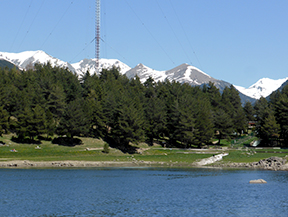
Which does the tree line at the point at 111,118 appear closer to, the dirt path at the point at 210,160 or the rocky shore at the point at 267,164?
the dirt path at the point at 210,160

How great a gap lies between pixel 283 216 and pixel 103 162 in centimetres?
6317

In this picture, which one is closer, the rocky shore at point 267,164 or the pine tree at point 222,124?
the rocky shore at point 267,164

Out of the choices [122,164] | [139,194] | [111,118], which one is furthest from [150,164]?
[139,194]

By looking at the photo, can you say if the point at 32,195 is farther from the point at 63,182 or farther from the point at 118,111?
the point at 118,111

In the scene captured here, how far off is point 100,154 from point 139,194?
5454cm

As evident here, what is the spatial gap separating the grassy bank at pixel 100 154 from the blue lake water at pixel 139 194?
18.4m

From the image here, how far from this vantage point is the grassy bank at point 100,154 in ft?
308

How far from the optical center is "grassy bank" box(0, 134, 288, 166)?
94.0 m

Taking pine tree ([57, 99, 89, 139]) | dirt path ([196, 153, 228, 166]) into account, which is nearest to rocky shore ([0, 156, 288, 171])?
dirt path ([196, 153, 228, 166])

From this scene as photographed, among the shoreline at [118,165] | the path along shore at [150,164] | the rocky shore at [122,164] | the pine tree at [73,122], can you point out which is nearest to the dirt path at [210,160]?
the path along shore at [150,164]

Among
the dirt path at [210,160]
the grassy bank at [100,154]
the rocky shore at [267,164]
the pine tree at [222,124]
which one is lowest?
the rocky shore at [267,164]

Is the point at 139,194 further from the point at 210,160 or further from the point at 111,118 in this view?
the point at 111,118

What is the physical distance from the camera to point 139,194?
51.0 metres

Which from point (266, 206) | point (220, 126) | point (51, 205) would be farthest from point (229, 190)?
point (220, 126)
